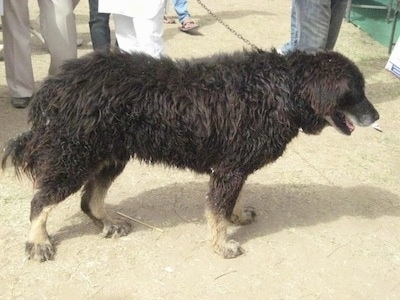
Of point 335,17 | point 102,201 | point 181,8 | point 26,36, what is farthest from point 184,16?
point 102,201

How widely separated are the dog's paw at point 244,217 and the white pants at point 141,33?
136 centimetres

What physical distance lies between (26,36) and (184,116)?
2.81 m

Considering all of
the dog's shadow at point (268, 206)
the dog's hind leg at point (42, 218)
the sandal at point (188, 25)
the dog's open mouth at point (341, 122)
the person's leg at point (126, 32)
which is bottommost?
the sandal at point (188, 25)

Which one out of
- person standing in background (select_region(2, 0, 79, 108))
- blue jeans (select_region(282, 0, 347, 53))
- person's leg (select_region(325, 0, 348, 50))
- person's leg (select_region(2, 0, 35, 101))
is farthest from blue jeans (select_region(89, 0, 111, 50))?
person's leg (select_region(325, 0, 348, 50))

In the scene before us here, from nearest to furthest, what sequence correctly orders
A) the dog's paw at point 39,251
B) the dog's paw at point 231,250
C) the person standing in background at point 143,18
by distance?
the dog's paw at point 39,251, the dog's paw at point 231,250, the person standing in background at point 143,18

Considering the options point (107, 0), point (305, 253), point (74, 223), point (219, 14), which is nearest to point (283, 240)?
point (305, 253)

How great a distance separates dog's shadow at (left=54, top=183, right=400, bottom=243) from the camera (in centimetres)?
402

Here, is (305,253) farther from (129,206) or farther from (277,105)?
(129,206)

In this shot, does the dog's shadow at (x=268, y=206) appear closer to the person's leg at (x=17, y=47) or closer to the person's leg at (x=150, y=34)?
the person's leg at (x=150, y=34)

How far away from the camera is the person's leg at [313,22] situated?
494 cm

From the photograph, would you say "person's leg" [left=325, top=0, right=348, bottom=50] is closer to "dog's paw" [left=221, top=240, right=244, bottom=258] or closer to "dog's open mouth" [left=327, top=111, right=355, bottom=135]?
"dog's open mouth" [left=327, top=111, right=355, bottom=135]

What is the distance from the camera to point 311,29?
5023 millimetres

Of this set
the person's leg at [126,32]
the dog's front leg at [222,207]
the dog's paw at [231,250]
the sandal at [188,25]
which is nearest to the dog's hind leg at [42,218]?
the dog's front leg at [222,207]

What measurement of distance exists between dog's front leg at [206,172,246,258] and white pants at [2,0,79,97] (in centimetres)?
247
